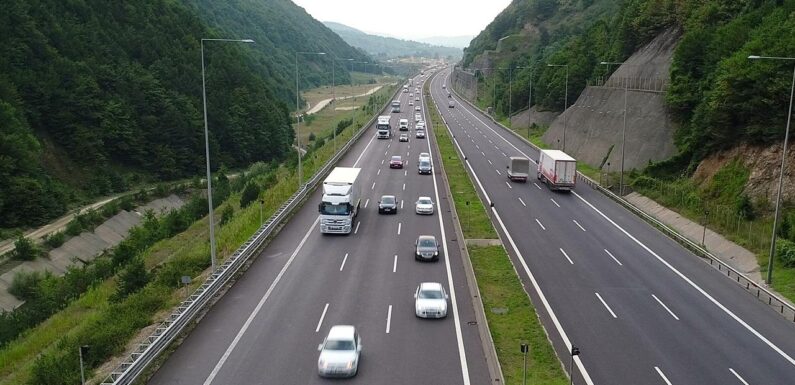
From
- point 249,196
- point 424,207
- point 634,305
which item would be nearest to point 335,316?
point 634,305

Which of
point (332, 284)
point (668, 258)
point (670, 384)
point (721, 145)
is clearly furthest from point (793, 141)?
point (332, 284)

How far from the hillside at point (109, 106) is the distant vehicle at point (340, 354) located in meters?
49.6

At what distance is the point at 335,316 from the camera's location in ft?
83.8

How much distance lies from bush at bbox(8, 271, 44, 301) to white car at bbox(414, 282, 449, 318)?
1178 inches

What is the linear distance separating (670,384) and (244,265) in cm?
2116

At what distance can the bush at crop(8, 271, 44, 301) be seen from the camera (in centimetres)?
4219

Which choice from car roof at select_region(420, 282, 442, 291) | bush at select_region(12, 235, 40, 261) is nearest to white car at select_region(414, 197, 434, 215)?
car roof at select_region(420, 282, 442, 291)

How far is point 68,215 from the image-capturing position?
208 feet

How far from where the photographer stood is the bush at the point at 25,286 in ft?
138

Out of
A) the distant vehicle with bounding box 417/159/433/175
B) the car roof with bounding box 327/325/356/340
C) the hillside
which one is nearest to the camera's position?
the car roof with bounding box 327/325/356/340

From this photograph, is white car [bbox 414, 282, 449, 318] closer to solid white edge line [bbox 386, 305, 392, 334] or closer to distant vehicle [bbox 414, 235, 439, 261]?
solid white edge line [bbox 386, 305, 392, 334]

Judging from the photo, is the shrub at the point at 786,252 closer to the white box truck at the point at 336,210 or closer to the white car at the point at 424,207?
the white car at the point at 424,207

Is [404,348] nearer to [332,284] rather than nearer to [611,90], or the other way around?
[332,284]

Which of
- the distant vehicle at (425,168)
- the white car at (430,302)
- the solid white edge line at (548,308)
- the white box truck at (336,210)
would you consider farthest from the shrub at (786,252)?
the distant vehicle at (425,168)
